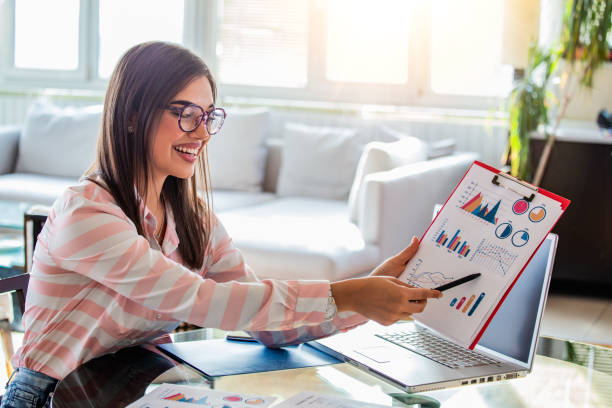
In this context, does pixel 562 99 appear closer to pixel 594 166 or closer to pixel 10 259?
pixel 594 166

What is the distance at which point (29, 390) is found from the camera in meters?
1.30

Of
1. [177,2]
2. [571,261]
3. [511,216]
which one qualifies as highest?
[177,2]

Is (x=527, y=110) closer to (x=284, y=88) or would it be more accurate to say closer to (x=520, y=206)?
(x=284, y=88)

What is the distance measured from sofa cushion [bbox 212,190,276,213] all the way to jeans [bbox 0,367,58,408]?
8.70 feet

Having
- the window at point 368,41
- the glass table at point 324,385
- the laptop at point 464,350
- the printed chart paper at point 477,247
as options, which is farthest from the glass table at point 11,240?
the window at point 368,41

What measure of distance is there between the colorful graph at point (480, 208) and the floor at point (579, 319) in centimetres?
218

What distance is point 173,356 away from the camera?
4.40ft

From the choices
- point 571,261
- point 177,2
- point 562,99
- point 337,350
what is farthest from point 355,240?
point 177,2

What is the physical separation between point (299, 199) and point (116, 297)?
9.50ft

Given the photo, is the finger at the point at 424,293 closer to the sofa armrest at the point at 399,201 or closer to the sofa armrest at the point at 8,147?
the sofa armrest at the point at 399,201

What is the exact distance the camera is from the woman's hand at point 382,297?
4.18 feet

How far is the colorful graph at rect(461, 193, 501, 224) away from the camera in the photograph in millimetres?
1270

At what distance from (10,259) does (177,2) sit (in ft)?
8.49

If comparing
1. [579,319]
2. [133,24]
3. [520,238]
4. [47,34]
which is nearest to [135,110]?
[520,238]
